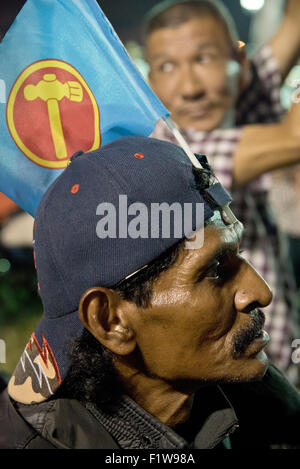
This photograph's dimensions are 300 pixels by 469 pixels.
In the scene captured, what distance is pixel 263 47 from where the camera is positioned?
4027 millimetres

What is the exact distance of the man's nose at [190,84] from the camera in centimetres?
366

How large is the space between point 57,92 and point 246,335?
1.23 metres

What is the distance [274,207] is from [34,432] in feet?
18.7

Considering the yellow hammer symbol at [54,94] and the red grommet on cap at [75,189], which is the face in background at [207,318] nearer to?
the red grommet on cap at [75,189]

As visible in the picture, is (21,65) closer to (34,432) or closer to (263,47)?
(34,432)

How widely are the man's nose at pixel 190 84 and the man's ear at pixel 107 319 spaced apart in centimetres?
230

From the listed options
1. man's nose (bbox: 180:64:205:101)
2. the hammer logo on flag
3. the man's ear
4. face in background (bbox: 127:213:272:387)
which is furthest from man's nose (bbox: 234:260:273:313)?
man's nose (bbox: 180:64:205:101)

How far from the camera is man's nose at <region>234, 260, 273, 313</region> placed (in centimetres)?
181

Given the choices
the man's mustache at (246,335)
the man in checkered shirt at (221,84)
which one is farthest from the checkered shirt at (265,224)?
the man's mustache at (246,335)

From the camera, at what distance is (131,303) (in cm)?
176

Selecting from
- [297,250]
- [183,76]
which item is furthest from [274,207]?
[183,76]

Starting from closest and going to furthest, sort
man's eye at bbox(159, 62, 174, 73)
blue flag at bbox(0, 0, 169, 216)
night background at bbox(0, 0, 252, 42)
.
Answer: blue flag at bbox(0, 0, 169, 216) → man's eye at bbox(159, 62, 174, 73) → night background at bbox(0, 0, 252, 42)

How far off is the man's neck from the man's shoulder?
19 cm

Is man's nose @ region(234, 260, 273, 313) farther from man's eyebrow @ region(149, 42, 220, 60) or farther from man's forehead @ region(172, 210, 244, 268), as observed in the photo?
man's eyebrow @ region(149, 42, 220, 60)
